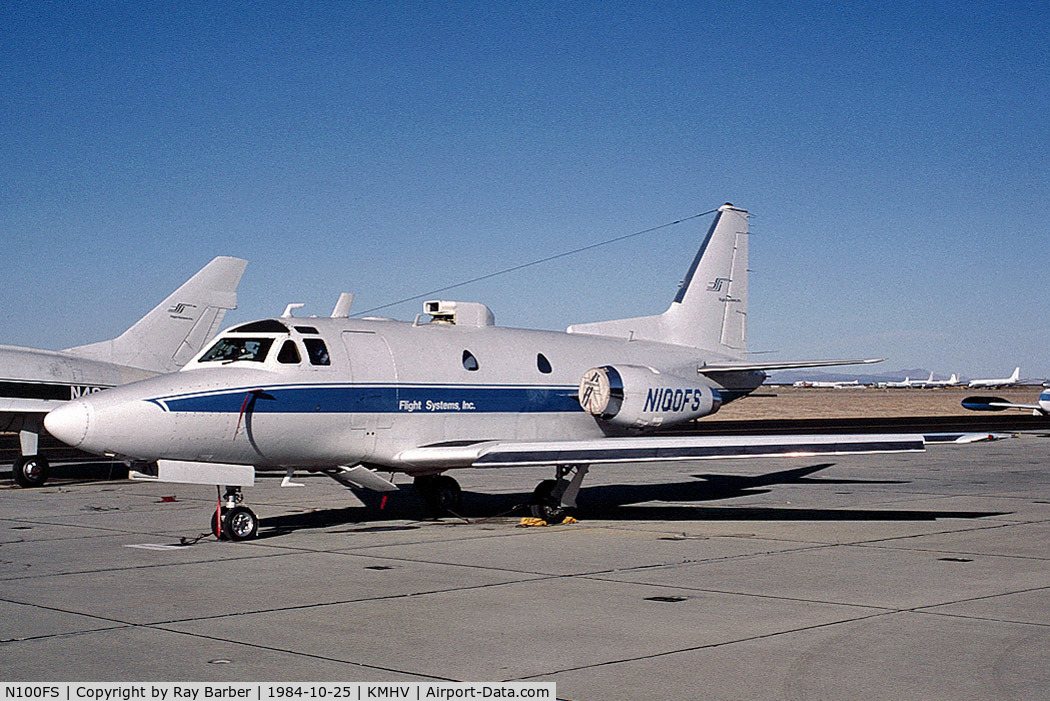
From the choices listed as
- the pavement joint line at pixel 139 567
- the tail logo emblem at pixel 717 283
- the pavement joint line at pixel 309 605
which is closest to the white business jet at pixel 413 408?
the pavement joint line at pixel 139 567

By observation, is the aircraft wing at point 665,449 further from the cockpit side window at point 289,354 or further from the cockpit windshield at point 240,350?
the cockpit windshield at point 240,350

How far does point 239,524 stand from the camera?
1387 cm

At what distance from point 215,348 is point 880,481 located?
48.2 feet

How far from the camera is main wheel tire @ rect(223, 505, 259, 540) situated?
45.3ft

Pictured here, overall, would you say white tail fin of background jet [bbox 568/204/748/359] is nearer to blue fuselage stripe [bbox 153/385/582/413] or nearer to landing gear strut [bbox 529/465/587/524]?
blue fuselage stripe [bbox 153/385/582/413]

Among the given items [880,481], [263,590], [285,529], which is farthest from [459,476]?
[263,590]

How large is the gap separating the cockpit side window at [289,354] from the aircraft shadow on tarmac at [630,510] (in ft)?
7.56

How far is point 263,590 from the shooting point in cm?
1034

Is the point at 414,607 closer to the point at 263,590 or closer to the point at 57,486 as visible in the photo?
the point at 263,590

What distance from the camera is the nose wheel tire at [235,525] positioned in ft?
45.3

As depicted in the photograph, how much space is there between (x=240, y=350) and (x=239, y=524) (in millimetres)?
2239

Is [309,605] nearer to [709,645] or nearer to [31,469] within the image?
[709,645]
